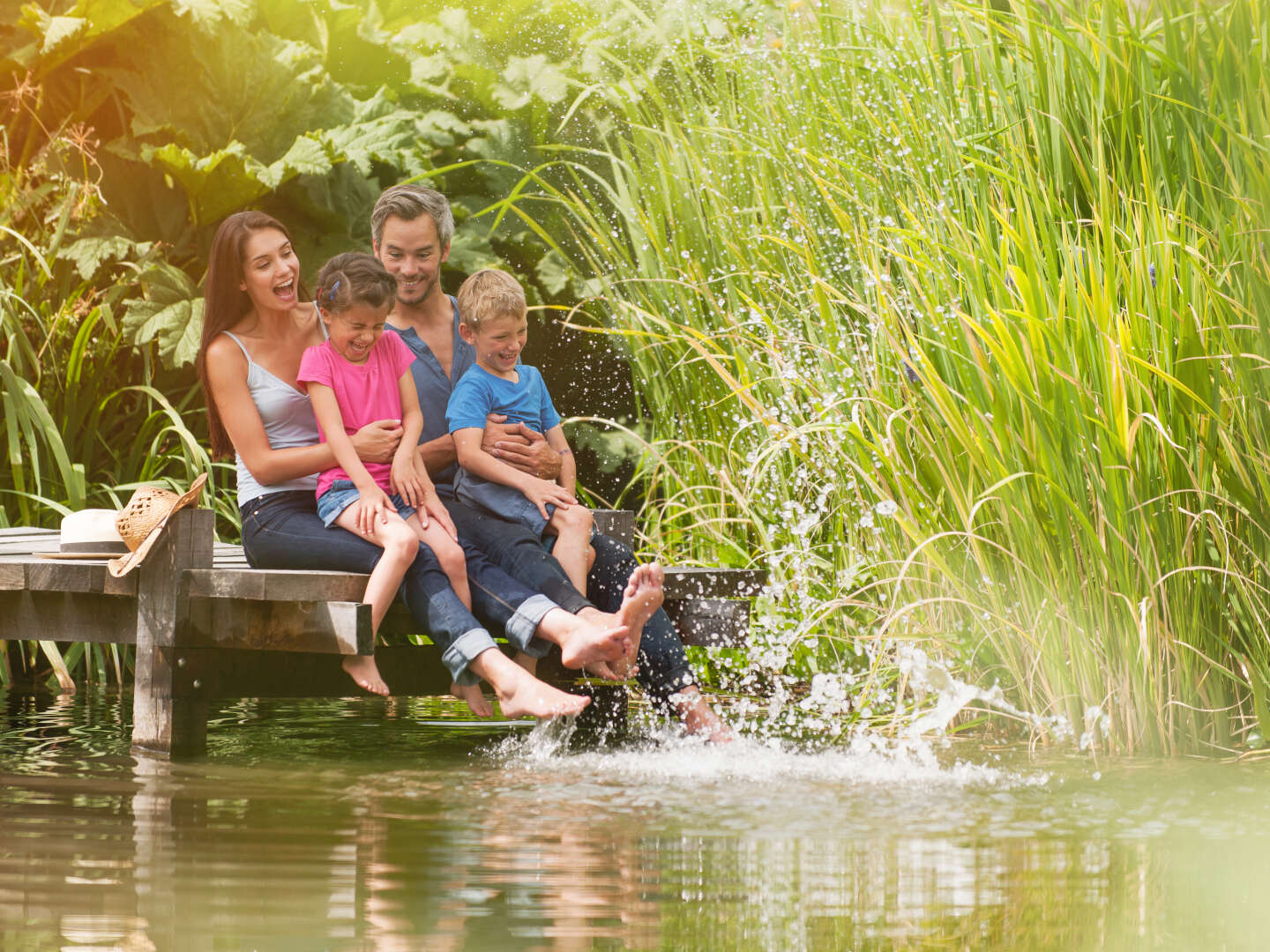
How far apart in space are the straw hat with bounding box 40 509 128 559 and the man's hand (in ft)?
3.34

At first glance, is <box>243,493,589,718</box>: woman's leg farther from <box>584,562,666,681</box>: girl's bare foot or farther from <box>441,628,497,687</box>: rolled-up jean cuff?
<box>584,562,666,681</box>: girl's bare foot

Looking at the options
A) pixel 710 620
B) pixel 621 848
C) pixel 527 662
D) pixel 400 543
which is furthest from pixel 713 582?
pixel 621 848

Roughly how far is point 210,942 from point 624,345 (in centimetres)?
391

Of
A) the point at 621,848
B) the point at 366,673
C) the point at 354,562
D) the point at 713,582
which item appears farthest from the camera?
the point at 713,582

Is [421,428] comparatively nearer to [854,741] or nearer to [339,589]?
[339,589]

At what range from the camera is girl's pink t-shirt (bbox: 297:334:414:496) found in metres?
4.08

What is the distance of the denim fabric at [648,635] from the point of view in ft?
13.6

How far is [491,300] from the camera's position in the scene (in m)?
4.23

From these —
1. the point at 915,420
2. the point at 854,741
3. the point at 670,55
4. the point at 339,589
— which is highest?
the point at 670,55

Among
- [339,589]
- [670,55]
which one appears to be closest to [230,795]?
[339,589]

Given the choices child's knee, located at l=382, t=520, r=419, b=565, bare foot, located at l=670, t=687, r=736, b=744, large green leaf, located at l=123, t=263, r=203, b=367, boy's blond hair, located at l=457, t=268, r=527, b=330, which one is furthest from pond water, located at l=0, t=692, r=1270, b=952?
large green leaf, located at l=123, t=263, r=203, b=367

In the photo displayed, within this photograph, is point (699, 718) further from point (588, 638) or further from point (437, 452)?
point (437, 452)

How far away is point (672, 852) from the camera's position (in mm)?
2783

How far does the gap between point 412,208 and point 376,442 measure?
2.69ft
